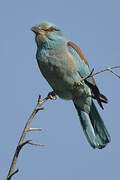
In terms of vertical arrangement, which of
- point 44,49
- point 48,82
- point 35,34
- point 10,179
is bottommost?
point 10,179

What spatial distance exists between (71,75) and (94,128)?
0.98m

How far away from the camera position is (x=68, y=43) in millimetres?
5641

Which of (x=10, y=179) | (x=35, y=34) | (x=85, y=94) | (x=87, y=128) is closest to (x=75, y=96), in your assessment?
(x=85, y=94)

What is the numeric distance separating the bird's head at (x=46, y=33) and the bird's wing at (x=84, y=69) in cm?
26

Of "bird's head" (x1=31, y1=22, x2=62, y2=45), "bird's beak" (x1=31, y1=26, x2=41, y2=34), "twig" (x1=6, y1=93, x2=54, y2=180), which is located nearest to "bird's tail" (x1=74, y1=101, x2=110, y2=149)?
"bird's head" (x1=31, y1=22, x2=62, y2=45)

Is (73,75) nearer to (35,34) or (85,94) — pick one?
(85,94)

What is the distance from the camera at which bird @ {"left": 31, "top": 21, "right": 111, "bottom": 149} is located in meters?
5.30

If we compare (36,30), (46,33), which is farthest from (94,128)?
(36,30)

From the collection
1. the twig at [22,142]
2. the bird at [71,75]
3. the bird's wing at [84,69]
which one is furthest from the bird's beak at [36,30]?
the twig at [22,142]

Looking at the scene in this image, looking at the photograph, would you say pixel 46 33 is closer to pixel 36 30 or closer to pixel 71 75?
pixel 36 30

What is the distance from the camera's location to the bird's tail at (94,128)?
5.44m

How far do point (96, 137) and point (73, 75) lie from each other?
1.03 metres

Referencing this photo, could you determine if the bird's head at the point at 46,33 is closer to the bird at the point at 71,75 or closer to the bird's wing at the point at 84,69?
the bird at the point at 71,75

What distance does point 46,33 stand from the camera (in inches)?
223
